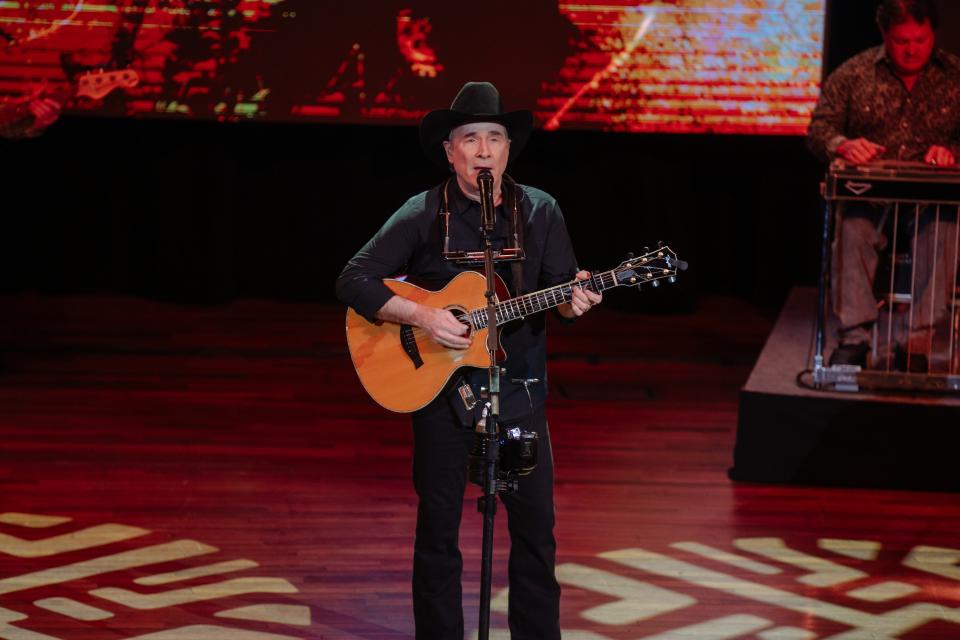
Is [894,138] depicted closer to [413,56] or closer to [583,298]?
[583,298]

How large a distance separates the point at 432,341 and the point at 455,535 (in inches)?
19.3

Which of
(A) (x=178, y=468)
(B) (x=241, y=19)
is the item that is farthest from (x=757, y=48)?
(A) (x=178, y=468)

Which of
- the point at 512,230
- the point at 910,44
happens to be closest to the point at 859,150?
the point at 910,44

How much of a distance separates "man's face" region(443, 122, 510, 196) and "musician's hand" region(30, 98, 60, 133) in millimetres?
4219

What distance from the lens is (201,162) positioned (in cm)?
893

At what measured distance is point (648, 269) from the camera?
316cm

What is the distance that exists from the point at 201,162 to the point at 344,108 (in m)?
1.34

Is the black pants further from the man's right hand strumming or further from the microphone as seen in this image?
the microphone

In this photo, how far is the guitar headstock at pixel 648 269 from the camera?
313 centimetres

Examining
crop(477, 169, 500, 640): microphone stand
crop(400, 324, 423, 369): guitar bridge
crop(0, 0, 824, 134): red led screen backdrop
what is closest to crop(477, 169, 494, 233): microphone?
crop(477, 169, 500, 640): microphone stand

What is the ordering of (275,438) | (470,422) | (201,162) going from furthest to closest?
(201,162), (275,438), (470,422)

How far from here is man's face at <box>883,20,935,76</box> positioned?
18.0ft

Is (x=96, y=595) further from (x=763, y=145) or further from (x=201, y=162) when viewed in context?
(x=763, y=145)

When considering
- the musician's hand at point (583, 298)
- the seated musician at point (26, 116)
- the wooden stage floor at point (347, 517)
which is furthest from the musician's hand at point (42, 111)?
the musician's hand at point (583, 298)
